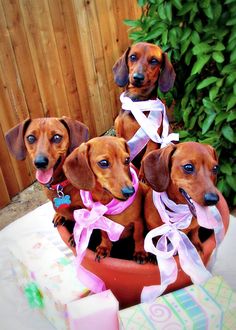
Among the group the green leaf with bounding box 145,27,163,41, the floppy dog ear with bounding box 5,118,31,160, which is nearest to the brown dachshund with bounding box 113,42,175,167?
the floppy dog ear with bounding box 5,118,31,160

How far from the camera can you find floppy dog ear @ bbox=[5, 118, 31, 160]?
101cm

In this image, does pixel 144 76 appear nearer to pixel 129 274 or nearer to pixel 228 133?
pixel 129 274

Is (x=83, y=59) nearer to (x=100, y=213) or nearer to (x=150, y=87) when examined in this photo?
(x=150, y=87)

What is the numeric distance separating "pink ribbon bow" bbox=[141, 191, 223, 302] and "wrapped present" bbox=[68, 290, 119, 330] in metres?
0.10

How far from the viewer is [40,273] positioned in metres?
1.02

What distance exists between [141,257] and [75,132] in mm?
369

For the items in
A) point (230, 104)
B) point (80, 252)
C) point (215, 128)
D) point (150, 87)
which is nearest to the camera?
point (80, 252)

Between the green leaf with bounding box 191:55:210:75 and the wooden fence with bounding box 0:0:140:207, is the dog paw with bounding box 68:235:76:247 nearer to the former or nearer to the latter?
the green leaf with bounding box 191:55:210:75

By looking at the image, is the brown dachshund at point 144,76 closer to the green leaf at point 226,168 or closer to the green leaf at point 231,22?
the green leaf at point 231,22

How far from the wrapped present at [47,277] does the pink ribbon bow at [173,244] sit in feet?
0.69

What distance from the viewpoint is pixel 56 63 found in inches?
103

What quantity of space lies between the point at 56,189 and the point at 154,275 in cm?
35

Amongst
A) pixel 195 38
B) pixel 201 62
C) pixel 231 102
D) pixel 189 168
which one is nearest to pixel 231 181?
pixel 231 102

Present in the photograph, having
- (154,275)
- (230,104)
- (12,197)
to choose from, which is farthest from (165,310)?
(12,197)
